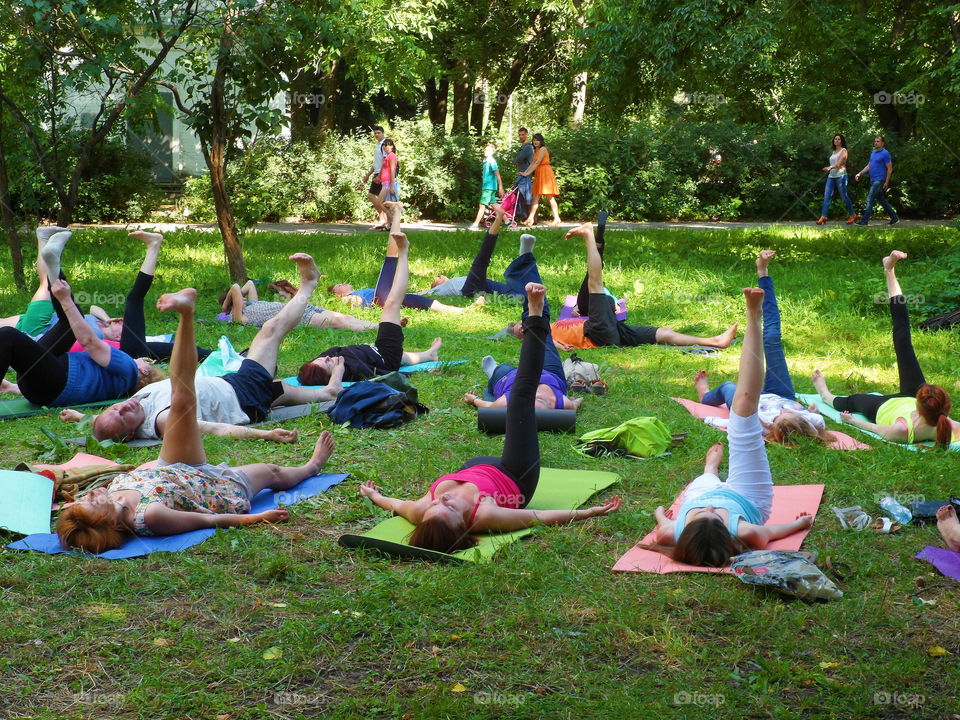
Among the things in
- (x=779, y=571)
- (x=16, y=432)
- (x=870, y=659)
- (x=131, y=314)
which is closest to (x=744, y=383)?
(x=779, y=571)

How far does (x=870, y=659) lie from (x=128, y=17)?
31.9 ft

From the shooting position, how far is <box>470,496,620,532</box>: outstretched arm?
459 cm

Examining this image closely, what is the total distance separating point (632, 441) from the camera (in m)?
6.02

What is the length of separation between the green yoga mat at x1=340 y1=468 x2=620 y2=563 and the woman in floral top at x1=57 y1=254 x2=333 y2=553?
0.57m

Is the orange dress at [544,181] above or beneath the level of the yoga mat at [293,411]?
above

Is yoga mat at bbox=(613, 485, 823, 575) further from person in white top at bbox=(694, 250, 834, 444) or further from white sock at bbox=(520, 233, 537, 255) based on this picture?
white sock at bbox=(520, 233, 537, 255)

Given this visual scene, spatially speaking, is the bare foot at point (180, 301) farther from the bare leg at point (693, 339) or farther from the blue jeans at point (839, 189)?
the blue jeans at point (839, 189)

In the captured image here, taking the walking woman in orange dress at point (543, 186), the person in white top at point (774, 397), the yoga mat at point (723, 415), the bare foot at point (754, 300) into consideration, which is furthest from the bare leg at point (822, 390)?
the walking woman in orange dress at point (543, 186)

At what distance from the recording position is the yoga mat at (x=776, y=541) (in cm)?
420

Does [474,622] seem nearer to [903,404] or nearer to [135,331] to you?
[903,404]

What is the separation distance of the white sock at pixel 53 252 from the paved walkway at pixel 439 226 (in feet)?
34.3

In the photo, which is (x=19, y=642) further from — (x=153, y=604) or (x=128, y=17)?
(x=128, y=17)

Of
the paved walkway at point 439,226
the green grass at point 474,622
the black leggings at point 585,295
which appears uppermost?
the paved walkway at point 439,226

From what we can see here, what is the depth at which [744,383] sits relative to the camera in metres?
4.32
